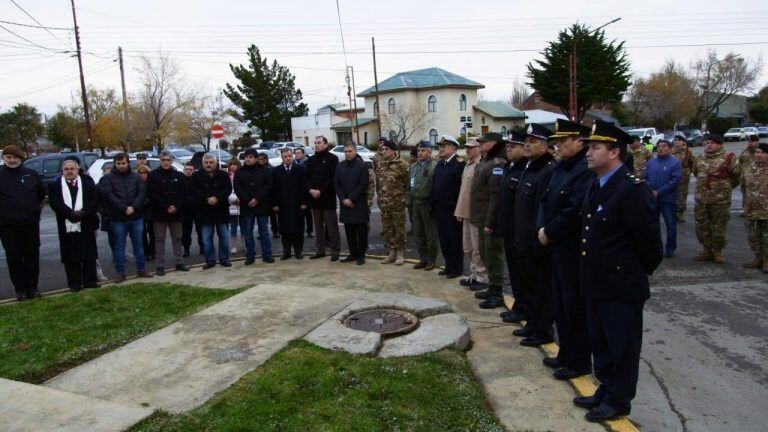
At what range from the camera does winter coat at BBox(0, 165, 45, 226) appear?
278 inches

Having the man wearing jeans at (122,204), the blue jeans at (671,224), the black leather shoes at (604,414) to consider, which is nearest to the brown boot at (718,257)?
the blue jeans at (671,224)

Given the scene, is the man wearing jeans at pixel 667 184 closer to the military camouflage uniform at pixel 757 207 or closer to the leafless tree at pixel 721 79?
the military camouflage uniform at pixel 757 207

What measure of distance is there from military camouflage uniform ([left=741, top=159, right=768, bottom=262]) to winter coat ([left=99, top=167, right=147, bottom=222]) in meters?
8.85

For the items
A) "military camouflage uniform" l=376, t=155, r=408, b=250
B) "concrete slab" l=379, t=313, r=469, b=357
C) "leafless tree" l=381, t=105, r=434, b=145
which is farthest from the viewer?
"leafless tree" l=381, t=105, r=434, b=145

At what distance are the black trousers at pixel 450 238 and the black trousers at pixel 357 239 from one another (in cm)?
151

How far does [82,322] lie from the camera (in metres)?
5.81

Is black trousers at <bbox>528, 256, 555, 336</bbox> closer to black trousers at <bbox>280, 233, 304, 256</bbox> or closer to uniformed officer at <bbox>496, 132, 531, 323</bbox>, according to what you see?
uniformed officer at <bbox>496, 132, 531, 323</bbox>

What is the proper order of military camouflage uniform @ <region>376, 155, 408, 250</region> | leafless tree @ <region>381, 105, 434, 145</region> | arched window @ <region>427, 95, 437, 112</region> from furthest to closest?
arched window @ <region>427, 95, 437, 112</region>, leafless tree @ <region>381, 105, 434, 145</region>, military camouflage uniform @ <region>376, 155, 408, 250</region>

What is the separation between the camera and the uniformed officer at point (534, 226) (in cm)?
502

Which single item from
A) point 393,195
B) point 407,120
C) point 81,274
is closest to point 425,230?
point 393,195

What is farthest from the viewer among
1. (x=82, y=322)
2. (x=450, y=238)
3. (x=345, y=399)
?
(x=450, y=238)

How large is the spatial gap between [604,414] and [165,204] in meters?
6.90

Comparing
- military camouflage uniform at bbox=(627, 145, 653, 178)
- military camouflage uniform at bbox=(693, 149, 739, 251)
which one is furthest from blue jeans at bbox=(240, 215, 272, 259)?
military camouflage uniform at bbox=(627, 145, 653, 178)

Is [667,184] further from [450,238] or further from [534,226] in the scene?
[534,226]
